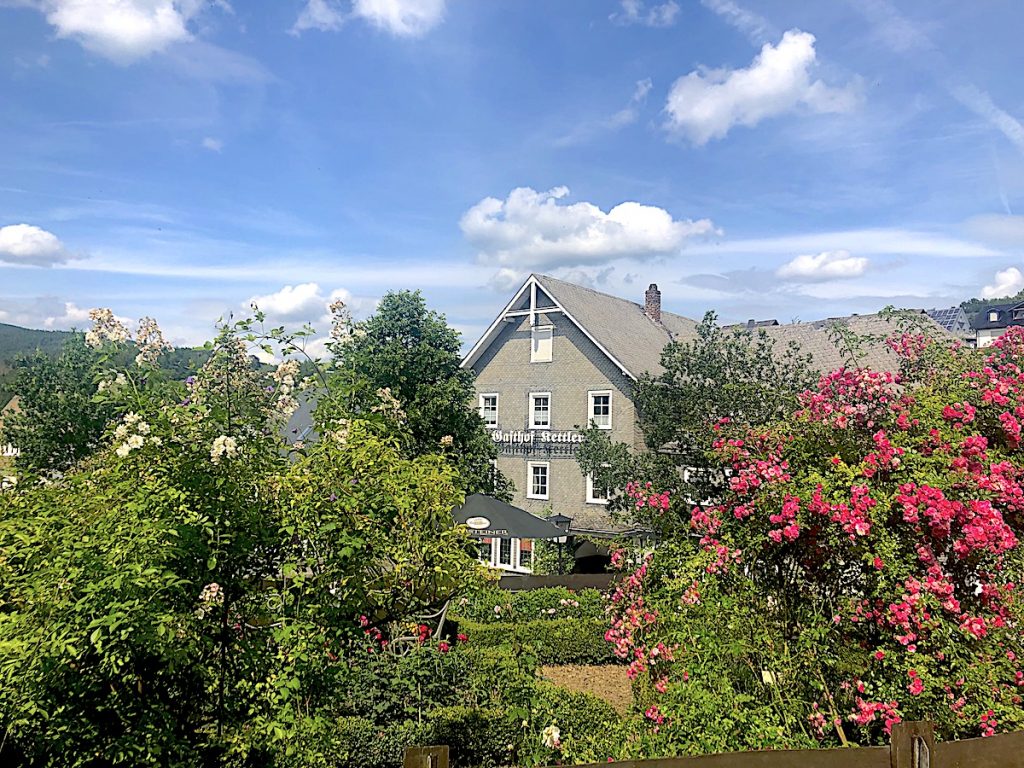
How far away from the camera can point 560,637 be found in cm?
1125

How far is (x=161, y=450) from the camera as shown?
12.3 ft

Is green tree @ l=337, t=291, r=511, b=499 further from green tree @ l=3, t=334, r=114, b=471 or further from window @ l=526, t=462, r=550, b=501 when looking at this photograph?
green tree @ l=3, t=334, r=114, b=471

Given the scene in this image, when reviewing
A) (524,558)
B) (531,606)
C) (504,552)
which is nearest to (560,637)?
(531,606)

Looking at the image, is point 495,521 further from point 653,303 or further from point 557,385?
point 653,303

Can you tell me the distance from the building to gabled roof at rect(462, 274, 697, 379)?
48 mm

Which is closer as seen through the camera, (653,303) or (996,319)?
(653,303)

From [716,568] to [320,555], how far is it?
319cm

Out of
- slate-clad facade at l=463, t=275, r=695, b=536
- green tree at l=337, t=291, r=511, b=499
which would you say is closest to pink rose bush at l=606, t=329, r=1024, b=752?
green tree at l=337, t=291, r=511, b=499

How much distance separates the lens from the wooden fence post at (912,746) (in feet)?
11.7

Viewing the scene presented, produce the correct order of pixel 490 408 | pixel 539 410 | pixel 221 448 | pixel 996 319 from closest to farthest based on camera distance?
pixel 221 448
pixel 539 410
pixel 490 408
pixel 996 319

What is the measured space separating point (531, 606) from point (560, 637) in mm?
1440

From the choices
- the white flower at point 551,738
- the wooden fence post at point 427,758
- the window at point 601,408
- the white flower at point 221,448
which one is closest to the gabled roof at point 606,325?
the window at point 601,408

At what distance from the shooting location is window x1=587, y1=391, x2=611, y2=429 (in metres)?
23.2

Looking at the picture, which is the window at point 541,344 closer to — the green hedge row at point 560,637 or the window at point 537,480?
the window at point 537,480
